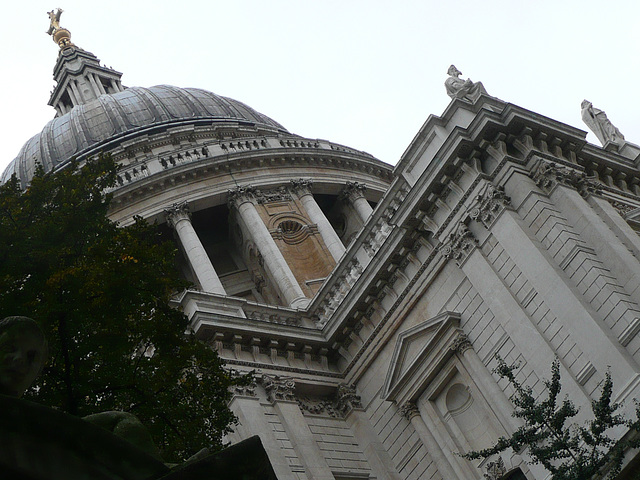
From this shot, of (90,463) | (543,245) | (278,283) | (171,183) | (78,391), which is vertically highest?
(171,183)

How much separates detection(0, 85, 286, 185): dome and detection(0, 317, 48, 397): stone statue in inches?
1546

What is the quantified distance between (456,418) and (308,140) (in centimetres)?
2428

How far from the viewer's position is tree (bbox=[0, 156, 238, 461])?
11.4 meters

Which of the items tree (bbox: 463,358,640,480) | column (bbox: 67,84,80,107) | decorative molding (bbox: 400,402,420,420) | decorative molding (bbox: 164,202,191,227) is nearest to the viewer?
tree (bbox: 463,358,640,480)

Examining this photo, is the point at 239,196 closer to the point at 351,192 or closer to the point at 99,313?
the point at 351,192

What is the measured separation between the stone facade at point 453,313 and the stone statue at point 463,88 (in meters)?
0.26

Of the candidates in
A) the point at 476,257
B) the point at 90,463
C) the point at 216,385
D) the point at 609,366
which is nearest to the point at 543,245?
the point at 476,257

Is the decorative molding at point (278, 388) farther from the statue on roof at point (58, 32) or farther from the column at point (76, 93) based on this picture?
the statue on roof at point (58, 32)

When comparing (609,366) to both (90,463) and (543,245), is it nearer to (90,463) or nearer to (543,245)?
(543,245)

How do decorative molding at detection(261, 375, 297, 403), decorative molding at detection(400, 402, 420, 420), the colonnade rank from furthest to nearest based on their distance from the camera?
the colonnade
decorative molding at detection(261, 375, 297, 403)
decorative molding at detection(400, 402, 420, 420)

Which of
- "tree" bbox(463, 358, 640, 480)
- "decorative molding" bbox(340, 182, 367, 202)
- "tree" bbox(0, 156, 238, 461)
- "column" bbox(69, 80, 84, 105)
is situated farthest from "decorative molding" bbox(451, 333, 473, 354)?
"column" bbox(69, 80, 84, 105)

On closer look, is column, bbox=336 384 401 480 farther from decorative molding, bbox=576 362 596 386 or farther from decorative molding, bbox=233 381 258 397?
decorative molding, bbox=576 362 596 386

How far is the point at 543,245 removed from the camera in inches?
713

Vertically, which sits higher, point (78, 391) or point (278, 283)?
point (278, 283)
